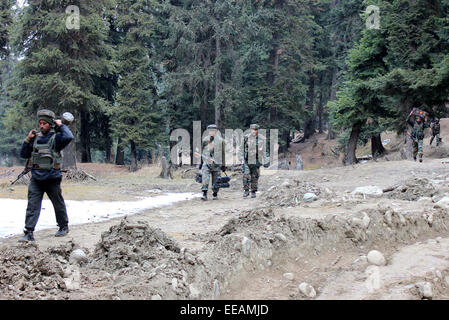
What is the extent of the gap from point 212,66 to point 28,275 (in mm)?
27853

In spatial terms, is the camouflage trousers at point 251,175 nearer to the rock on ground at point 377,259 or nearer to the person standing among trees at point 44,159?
the person standing among trees at point 44,159

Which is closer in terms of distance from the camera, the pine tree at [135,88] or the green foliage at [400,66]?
the green foliage at [400,66]

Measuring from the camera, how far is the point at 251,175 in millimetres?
12461

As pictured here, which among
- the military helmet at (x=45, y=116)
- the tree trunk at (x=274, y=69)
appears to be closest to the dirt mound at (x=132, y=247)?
the military helmet at (x=45, y=116)

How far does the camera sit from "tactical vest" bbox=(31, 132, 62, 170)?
6.55 metres

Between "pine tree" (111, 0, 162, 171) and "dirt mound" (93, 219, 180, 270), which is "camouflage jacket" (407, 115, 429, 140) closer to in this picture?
"dirt mound" (93, 219, 180, 270)

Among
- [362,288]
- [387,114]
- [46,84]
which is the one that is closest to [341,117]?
[387,114]

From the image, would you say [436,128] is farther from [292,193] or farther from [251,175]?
[292,193]

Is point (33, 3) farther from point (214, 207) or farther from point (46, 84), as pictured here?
point (214, 207)

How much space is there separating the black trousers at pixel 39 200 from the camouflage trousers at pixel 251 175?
6.20 metres

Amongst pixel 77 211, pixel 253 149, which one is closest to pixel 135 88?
pixel 253 149

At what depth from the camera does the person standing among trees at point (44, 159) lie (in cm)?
650

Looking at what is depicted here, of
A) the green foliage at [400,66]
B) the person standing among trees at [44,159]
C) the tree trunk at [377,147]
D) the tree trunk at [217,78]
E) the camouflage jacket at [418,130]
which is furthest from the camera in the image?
the tree trunk at [217,78]
